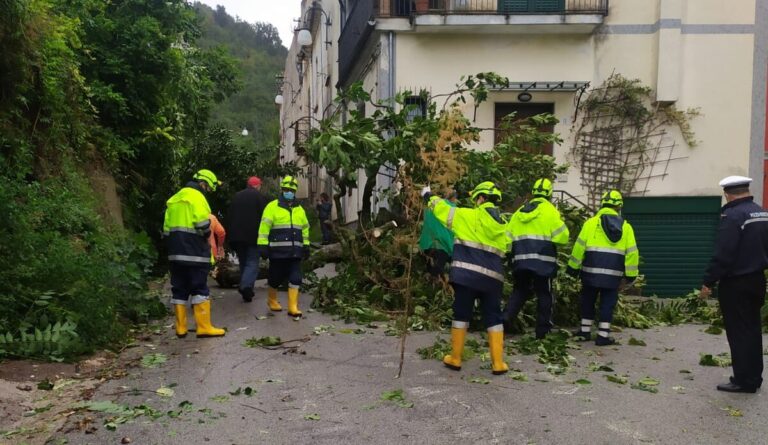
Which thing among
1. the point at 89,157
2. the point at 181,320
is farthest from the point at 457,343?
the point at 89,157

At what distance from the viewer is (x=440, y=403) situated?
501 cm

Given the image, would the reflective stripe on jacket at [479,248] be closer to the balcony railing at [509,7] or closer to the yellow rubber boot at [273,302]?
the yellow rubber boot at [273,302]

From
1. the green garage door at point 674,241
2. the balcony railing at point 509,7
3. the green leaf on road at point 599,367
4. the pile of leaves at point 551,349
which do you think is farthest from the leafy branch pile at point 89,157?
the green garage door at point 674,241

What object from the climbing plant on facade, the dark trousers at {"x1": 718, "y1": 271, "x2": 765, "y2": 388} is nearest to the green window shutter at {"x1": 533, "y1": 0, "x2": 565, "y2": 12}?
the climbing plant on facade

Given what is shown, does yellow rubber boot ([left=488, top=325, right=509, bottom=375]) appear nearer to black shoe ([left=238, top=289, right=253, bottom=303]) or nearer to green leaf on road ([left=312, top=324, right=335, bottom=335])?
green leaf on road ([left=312, top=324, right=335, bottom=335])

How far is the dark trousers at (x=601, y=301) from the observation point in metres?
7.43

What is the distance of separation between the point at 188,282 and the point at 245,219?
2.22 meters

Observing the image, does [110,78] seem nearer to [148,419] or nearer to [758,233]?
[148,419]

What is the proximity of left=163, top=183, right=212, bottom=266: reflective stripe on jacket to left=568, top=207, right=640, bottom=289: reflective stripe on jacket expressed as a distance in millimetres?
4229

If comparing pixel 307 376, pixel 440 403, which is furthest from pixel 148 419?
pixel 440 403

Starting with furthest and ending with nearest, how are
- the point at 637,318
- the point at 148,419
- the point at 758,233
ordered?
the point at 637,318, the point at 758,233, the point at 148,419

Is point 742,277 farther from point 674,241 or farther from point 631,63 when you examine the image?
point 674,241

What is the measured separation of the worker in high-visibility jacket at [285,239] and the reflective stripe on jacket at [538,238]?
9.08 ft

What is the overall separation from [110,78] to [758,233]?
972cm
